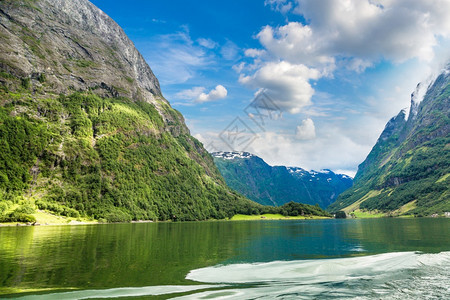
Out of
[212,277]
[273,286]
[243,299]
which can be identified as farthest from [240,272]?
[243,299]

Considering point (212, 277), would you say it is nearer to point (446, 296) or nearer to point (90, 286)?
point (90, 286)

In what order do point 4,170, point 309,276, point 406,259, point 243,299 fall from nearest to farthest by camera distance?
point 243,299, point 309,276, point 406,259, point 4,170

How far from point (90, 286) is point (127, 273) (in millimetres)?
5164

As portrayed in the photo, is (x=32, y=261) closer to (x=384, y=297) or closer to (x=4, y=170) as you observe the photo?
(x=384, y=297)

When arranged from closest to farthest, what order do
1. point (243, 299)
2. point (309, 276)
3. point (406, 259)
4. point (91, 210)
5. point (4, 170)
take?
point (243, 299) → point (309, 276) → point (406, 259) → point (4, 170) → point (91, 210)

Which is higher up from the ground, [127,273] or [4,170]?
[4,170]

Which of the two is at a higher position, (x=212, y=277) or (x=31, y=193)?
(x=31, y=193)

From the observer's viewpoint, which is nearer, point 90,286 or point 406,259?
point 90,286

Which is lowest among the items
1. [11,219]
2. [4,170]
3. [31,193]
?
[11,219]

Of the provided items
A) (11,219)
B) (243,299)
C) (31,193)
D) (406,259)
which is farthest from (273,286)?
(31,193)

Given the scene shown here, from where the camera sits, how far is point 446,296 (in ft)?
57.8

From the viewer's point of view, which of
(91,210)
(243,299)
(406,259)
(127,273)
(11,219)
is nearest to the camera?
(243,299)

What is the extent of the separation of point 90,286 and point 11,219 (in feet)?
416

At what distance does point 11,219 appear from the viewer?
386 feet
